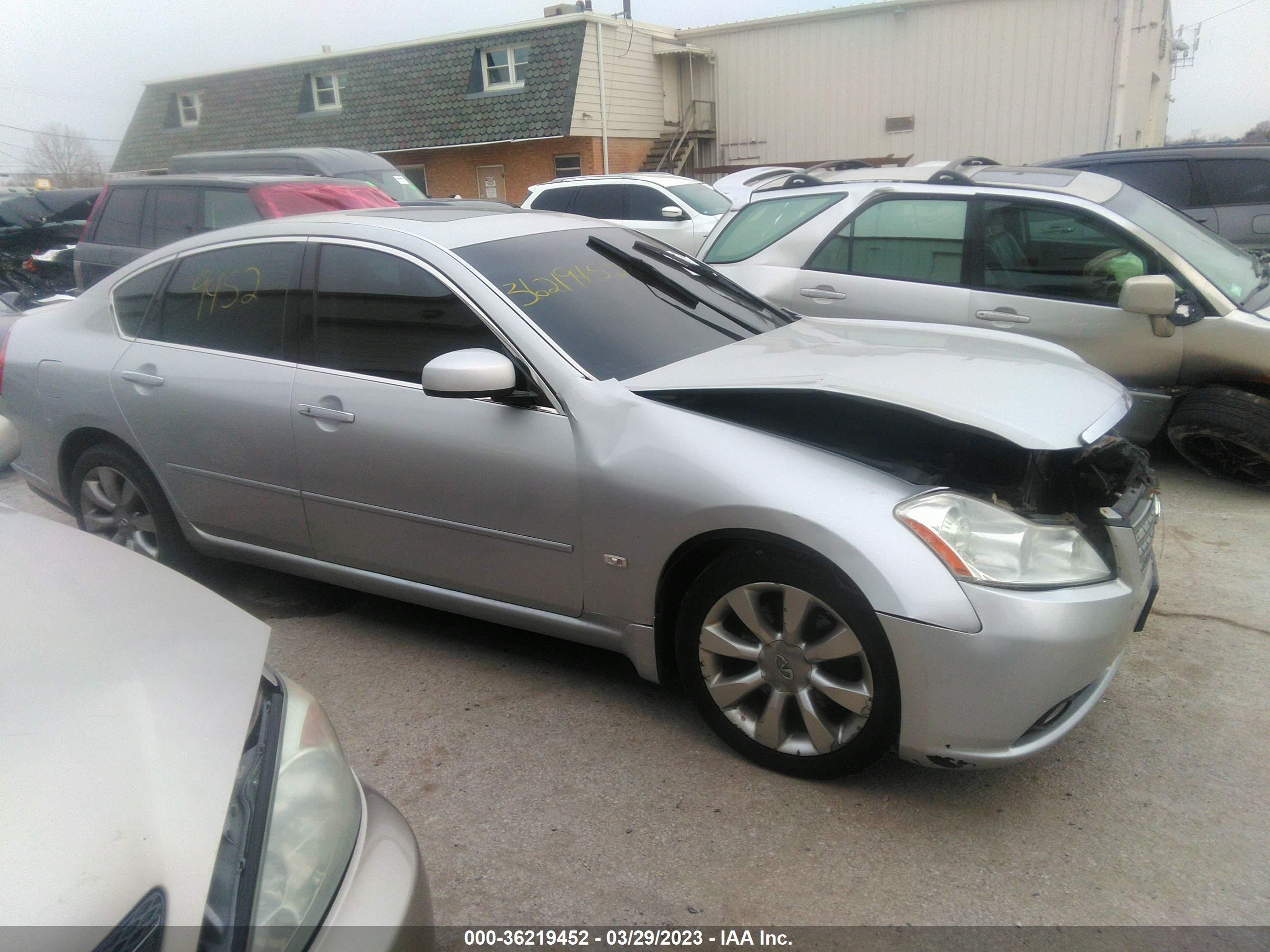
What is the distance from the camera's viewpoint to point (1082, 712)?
8.42ft

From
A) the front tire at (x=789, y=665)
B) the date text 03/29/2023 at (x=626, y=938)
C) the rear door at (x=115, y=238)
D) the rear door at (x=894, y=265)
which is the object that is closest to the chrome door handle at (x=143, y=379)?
the front tire at (x=789, y=665)

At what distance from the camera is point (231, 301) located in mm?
3824

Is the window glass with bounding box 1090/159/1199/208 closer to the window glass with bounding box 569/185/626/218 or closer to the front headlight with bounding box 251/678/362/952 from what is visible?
the window glass with bounding box 569/185/626/218

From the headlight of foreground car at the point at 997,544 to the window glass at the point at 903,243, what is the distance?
3.30m

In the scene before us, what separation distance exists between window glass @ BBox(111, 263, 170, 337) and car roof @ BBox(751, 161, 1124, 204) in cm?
395

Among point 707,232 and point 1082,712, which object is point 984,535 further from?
point 707,232

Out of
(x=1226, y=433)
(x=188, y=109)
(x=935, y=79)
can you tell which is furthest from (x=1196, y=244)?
(x=188, y=109)

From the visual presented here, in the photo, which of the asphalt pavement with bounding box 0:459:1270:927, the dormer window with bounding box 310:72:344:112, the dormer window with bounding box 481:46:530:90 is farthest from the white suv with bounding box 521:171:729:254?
the dormer window with bounding box 310:72:344:112

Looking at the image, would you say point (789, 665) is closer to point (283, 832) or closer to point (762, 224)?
point (283, 832)

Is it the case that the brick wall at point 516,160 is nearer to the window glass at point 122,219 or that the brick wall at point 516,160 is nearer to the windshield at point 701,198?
the windshield at point 701,198

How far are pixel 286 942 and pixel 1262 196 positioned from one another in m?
8.72

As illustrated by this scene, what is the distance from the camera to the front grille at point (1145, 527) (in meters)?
2.67

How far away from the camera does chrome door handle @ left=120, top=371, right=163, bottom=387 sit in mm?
3895

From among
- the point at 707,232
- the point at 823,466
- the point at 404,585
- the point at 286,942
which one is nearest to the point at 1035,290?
the point at 823,466
